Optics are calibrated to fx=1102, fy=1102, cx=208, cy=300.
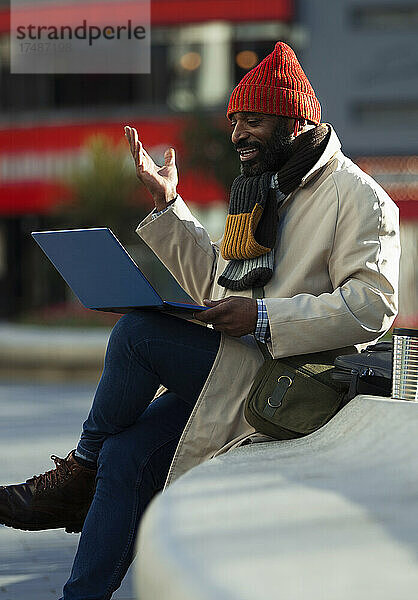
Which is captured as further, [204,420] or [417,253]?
[417,253]

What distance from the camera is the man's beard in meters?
2.95

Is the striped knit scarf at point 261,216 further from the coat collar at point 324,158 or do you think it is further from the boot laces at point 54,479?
the boot laces at point 54,479

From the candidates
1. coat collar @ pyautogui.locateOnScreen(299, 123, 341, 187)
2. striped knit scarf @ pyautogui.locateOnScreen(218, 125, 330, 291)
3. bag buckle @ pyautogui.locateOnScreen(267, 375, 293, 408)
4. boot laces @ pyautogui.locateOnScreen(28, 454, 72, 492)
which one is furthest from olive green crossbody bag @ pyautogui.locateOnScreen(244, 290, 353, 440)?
boot laces @ pyautogui.locateOnScreen(28, 454, 72, 492)

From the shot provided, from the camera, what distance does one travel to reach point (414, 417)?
6.07 ft

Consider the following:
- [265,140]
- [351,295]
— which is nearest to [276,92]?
[265,140]

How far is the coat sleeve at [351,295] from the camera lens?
2629 millimetres

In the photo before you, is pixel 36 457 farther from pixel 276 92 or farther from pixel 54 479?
pixel 276 92

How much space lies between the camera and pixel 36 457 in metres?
6.48

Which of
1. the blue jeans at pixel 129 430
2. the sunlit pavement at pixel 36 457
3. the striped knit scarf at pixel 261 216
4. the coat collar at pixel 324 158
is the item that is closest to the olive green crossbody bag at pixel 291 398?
the blue jeans at pixel 129 430

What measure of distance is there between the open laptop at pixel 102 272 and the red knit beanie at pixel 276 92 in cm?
61

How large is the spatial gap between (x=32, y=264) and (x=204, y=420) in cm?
2157

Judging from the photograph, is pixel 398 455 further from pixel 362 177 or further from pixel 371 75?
pixel 371 75

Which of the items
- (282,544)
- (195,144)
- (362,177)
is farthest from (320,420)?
(195,144)

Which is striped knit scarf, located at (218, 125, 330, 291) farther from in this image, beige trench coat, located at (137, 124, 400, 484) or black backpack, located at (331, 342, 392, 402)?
black backpack, located at (331, 342, 392, 402)
